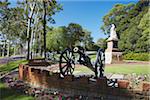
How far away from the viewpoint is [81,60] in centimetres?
933

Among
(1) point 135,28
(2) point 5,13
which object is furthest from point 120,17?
(2) point 5,13

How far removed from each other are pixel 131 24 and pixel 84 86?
109ft

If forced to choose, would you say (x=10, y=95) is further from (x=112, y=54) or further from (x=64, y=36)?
(x=64, y=36)

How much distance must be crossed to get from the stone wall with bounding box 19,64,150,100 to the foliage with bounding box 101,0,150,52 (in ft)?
73.1

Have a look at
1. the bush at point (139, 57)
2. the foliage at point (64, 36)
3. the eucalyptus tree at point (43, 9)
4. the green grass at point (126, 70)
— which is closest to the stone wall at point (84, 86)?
the green grass at point (126, 70)

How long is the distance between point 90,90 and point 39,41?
97.8 feet

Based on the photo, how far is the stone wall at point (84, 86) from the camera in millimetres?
6309

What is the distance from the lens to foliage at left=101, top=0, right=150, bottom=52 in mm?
31466

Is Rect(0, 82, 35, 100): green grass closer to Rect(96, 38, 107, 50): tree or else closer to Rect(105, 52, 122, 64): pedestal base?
Rect(105, 52, 122, 64): pedestal base

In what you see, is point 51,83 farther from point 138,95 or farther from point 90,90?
point 138,95

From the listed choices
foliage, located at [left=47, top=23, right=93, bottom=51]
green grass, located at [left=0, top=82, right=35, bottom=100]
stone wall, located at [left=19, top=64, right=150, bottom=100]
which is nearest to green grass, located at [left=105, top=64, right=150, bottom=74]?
stone wall, located at [left=19, top=64, right=150, bottom=100]

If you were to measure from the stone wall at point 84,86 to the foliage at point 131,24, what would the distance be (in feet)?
73.1

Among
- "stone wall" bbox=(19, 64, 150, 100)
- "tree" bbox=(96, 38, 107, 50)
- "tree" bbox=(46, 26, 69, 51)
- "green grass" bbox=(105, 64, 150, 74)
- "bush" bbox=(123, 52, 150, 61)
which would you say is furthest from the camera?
"tree" bbox=(96, 38, 107, 50)

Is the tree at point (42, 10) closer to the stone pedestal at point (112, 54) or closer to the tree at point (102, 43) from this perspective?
the stone pedestal at point (112, 54)
